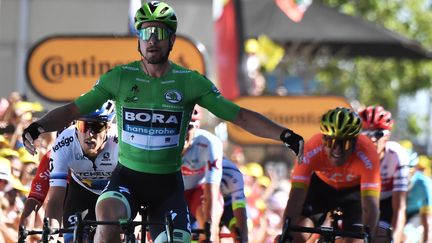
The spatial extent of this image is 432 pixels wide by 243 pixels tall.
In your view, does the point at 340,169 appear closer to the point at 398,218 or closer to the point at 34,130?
the point at 398,218

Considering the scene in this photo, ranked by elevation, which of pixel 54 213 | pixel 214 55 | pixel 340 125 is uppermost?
pixel 214 55

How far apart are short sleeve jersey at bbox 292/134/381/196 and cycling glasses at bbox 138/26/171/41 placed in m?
2.24

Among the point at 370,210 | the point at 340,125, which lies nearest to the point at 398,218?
the point at 370,210

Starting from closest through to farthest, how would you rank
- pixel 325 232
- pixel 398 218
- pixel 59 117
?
pixel 59 117 → pixel 325 232 → pixel 398 218

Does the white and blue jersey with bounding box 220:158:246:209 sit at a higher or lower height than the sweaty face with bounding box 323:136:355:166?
lower

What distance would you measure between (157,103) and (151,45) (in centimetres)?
40

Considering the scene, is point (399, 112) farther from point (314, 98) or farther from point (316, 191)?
point (316, 191)

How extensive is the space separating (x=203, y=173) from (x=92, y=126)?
268 centimetres

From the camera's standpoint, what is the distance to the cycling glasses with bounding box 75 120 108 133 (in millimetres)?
10859

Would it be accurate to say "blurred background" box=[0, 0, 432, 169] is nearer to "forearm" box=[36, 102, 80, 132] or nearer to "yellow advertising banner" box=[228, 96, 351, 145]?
"yellow advertising banner" box=[228, 96, 351, 145]

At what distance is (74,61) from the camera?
1955cm

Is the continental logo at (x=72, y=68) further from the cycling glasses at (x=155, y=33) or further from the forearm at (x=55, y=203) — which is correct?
the cycling glasses at (x=155, y=33)

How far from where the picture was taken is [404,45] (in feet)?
107

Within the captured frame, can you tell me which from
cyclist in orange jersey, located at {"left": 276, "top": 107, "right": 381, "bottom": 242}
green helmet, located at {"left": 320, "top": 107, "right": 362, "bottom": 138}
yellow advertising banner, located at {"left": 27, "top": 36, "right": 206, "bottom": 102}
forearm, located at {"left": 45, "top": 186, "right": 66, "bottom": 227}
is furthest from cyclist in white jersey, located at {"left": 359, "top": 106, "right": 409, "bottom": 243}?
yellow advertising banner, located at {"left": 27, "top": 36, "right": 206, "bottom": 102}
